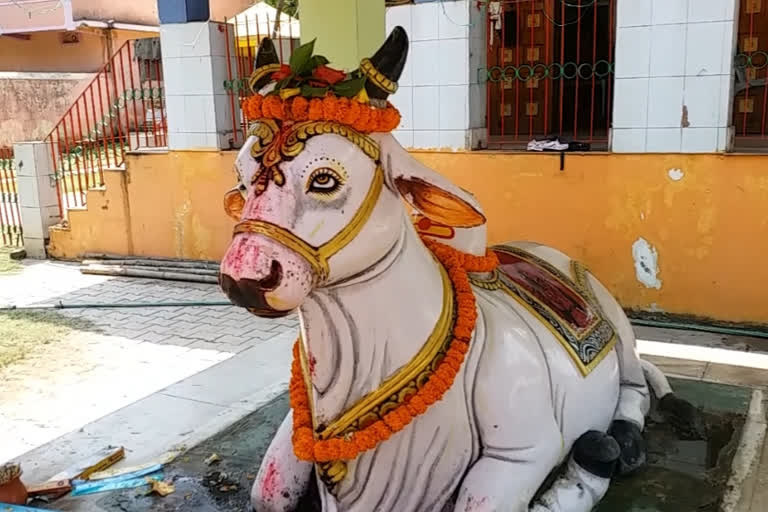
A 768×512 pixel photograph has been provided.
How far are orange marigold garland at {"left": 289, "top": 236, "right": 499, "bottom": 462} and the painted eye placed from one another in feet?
1.74

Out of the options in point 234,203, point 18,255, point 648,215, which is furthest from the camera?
point 18,255

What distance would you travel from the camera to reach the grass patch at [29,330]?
537cm

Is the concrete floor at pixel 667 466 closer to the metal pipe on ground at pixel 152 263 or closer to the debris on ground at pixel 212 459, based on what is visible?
the debris on ground at pixel 212 459

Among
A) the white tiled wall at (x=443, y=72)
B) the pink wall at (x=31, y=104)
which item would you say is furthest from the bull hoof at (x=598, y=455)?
the pink wall at (x=31, y=104)

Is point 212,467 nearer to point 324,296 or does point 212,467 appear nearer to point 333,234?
point 324,296

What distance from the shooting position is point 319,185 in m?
1.85

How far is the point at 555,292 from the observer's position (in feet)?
8.98

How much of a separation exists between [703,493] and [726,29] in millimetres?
3578

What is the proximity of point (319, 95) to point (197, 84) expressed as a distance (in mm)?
5651

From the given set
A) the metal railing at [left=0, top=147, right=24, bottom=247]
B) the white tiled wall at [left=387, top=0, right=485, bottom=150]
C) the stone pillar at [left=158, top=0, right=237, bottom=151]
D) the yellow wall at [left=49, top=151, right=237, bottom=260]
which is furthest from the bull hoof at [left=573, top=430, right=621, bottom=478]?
the metal railing at [left=0, top=147, right=24, bottom=247]

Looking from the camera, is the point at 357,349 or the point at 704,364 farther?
the point at 704,364

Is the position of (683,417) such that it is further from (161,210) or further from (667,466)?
(161,210)

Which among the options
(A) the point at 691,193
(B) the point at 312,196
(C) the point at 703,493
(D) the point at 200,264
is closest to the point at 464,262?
(B) the point at 312,196

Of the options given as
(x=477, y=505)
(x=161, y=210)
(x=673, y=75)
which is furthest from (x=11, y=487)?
(x=161, y=210)
